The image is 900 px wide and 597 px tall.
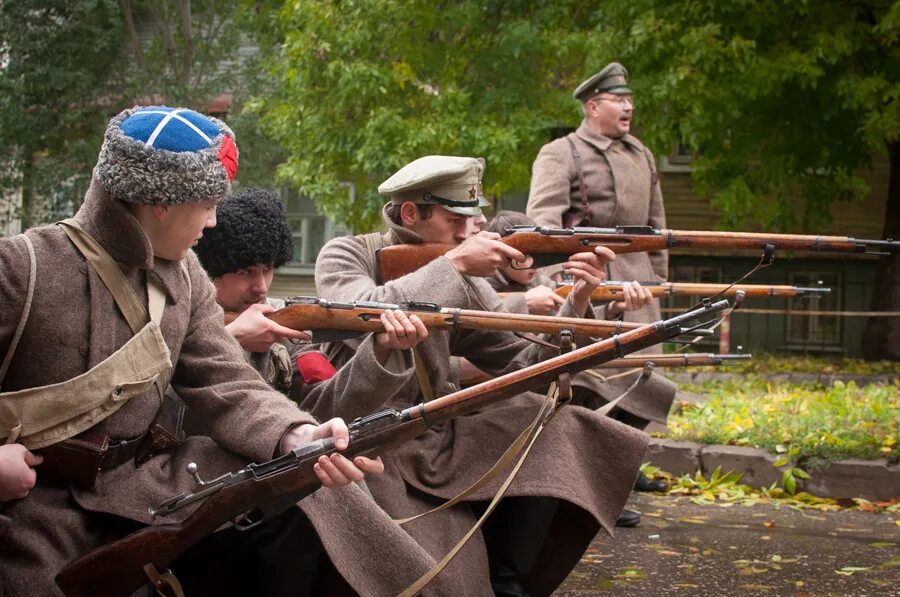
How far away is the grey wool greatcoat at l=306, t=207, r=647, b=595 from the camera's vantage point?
15.9ft

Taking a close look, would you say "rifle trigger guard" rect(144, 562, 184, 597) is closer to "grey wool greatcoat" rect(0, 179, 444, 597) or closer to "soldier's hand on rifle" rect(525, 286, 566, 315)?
"grey wool greatcoat" rect(0, 179, 444, 597)

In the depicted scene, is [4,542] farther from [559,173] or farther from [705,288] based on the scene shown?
[559,173]

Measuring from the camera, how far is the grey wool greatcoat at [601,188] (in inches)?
342

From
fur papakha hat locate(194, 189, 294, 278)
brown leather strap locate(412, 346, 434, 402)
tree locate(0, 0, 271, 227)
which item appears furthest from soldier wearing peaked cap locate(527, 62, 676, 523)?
tree locate(0, 0, 271, 227)

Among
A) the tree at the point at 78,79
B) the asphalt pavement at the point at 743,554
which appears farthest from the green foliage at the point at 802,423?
the tree at the point at 78,79

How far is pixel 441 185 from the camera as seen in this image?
5.64m

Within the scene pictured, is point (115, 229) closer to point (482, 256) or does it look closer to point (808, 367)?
point (482, 256)

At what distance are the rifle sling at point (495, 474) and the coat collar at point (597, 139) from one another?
4.39 metres

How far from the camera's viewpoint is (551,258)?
593 centimetres

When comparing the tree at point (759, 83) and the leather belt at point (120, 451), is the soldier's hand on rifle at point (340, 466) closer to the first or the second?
the leather belt at point (120, 451)

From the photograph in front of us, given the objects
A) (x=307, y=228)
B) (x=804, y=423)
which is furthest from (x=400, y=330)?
(x=307, y=228)

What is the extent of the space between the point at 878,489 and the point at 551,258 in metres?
3.93

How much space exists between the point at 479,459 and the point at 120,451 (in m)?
1.52

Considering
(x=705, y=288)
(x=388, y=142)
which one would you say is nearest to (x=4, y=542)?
(x=705, y=288)
